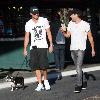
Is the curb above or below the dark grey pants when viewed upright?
below

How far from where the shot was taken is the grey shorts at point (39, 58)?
Result: 1069 cm

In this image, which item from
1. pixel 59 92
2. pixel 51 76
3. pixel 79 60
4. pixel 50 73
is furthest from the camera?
pixel 50 73

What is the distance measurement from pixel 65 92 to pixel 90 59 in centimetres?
598

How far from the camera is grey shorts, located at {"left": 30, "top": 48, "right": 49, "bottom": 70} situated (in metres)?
10.7

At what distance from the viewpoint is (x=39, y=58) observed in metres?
10.8

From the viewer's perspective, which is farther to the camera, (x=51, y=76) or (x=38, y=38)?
(x=51, y=76)

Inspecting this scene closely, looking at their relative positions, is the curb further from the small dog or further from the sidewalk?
the small dog

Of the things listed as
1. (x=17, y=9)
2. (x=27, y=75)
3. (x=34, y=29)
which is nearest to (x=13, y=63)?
(x=27, y=75)

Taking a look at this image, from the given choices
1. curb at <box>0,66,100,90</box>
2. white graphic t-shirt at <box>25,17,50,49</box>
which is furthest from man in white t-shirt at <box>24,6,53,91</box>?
curb at <box>0,66,100,90</box>

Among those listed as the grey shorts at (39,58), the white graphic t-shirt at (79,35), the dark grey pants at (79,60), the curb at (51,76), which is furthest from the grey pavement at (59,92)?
the white graphic t-shirt at (79,35)

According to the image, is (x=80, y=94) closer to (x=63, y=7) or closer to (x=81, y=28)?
(x=81, y=28)

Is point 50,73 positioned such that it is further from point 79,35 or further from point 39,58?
point 79,35

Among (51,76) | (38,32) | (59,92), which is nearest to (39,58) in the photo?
(38,32)

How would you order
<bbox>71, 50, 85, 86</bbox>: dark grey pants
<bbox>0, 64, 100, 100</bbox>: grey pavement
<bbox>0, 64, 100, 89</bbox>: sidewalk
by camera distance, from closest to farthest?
1. <bbox>0, 64, 100, 100</bbox>: grey pavement
2. <bbox>71, 50, 85, 86</bbox>: dark grey pants
3. <bbox>0, 64, 100, 89</bbox>: sidewalk
